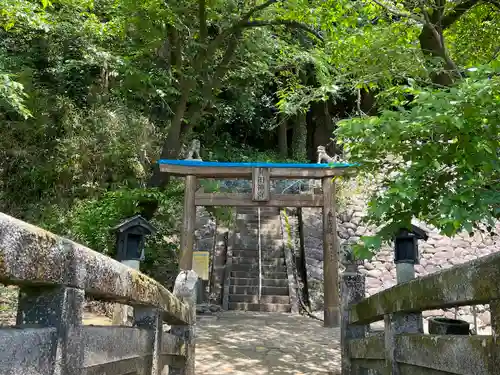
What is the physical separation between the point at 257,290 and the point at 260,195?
3422 mm

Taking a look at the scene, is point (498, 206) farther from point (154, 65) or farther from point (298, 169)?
point (154, 65)

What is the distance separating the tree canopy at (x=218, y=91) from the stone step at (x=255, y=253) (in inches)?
92.8

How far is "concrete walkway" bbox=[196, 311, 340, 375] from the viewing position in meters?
5.80

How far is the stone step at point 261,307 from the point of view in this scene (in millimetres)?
11133

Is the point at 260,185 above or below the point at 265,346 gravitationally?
above

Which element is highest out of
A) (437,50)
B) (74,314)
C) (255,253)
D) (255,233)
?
(437,50)

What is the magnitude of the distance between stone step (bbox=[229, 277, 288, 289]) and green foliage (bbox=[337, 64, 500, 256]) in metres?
8.94

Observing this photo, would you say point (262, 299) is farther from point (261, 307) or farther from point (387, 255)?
point (387, 255)

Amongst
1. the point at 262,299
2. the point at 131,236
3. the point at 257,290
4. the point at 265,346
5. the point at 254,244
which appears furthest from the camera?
the point at 254,244

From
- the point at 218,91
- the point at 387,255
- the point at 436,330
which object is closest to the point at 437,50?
the point at 436,330

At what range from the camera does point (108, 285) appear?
1.90 m

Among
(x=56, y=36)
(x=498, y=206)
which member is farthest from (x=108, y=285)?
(x=56, y=36)

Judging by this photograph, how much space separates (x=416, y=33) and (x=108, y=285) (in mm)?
6008

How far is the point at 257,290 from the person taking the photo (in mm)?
11727
